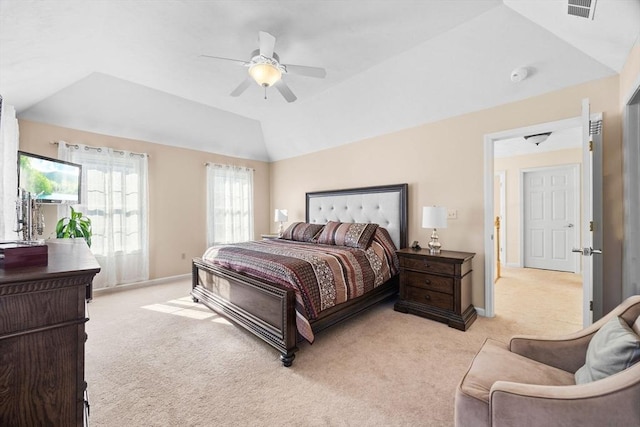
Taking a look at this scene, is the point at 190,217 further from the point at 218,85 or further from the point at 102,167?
the point at 218,85

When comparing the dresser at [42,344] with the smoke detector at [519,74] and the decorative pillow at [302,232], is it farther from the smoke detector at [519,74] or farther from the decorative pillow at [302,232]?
the smoke detector at [519,74]

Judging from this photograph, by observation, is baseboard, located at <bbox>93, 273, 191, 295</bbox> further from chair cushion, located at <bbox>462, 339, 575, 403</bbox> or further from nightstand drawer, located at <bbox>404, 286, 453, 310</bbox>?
chair cushion, located at <bbox>462, 339, 575, 403</bbox>

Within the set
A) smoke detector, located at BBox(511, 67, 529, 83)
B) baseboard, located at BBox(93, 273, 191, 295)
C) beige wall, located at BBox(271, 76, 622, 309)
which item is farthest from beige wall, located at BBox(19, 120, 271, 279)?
smoke detector, located at BBox(511, 67, 529, 83)

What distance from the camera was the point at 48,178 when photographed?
2.89 metres

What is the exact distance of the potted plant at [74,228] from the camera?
3391 millimetres

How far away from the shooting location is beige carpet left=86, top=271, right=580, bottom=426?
1.67 meters

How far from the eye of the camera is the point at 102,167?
410 centimetres

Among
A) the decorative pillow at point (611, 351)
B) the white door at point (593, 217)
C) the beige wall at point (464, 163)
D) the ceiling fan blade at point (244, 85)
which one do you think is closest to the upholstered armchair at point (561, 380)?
the decorative pillow at point (611, 351)

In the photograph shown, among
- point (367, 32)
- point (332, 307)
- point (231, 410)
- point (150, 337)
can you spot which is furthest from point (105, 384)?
point (367, 32)

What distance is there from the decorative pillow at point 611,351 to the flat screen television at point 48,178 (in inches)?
153

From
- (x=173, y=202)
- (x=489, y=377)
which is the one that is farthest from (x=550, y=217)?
(x=173, y=202)

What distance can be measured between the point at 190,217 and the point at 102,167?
5.03ft

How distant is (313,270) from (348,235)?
1.24 metres

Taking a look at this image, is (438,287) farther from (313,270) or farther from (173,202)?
(173,202)
